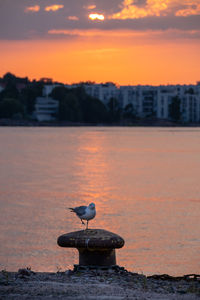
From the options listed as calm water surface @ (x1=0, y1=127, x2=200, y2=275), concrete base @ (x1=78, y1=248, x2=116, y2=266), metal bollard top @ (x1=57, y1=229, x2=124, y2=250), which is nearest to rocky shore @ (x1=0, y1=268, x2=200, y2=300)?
concrete base @ (x1=78, y1=248, x2=116, y2=266)

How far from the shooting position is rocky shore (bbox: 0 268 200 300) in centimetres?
923

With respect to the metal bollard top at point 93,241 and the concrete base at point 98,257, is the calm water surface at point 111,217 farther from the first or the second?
the metal bollard top at point 93,241

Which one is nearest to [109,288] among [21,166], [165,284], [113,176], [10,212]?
[165,284]

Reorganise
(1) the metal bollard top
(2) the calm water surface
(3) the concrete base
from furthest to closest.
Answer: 1. (2) the calm water surface
2. (3) the concrete base
3. (1) the metal bollard top

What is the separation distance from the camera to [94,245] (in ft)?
36.3

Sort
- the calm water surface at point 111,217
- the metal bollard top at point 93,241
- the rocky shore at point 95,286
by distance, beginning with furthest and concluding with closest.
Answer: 1. the calm water surface at point 111,217
2. the metal bollard top at point 93,241
3. the rocky shore at point 95,286

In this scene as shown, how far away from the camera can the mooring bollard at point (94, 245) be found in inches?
436

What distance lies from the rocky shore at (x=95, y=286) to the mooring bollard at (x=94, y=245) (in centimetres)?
28

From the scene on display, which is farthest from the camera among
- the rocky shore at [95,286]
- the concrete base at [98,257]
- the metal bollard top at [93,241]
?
the concrete base at [98,257]

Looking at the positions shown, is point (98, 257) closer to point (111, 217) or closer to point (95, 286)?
point (95, 286)

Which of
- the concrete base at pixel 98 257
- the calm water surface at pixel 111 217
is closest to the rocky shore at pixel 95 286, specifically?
the concrete base at pixel 98 257

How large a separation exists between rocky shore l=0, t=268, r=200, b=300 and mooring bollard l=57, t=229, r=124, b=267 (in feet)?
0.91

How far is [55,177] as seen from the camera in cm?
5075

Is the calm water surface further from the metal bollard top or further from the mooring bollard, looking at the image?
the metal bollard top
